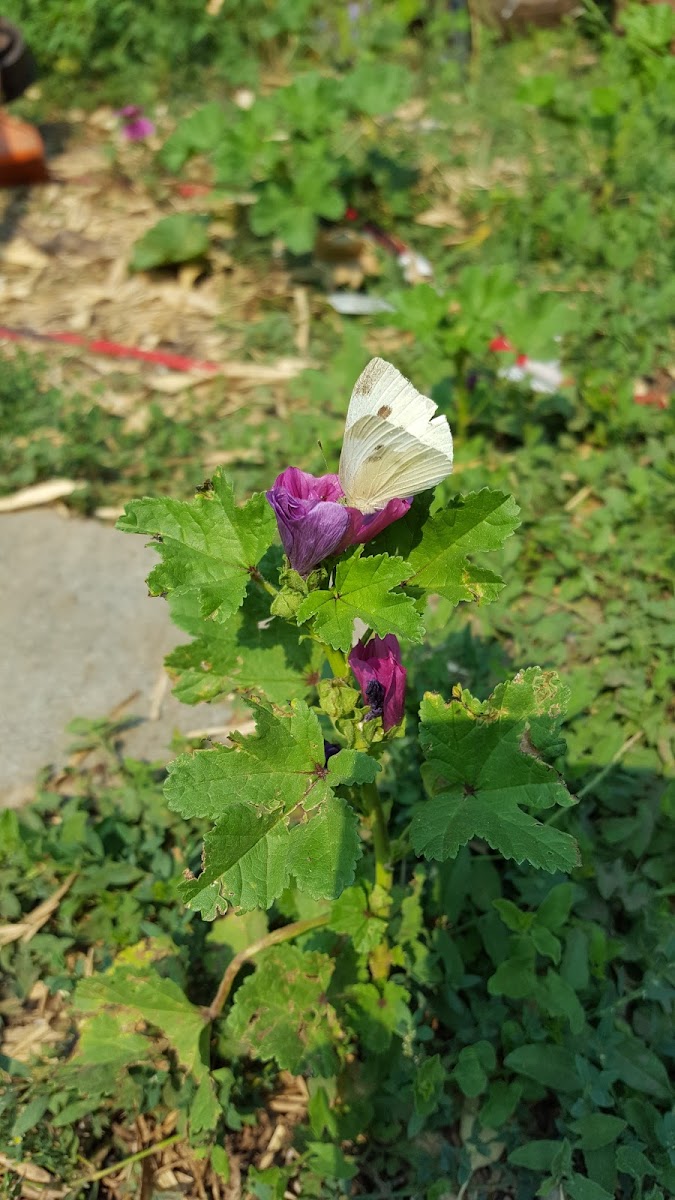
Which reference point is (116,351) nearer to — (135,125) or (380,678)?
(135,125)

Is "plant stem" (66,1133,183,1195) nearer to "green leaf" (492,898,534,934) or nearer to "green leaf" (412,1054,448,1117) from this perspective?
"green leaf" (412,1054,448,1117)

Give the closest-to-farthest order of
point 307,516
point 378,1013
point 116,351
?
point 307,516 → point 378,1013 → point 116,351

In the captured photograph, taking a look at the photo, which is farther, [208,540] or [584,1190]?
[584,1190]

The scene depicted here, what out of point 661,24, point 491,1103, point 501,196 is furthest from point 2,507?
point 661,24

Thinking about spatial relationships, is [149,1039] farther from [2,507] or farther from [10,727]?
[2,507]

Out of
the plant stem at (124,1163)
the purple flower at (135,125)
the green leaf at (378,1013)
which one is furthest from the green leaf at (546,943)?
the purple flower at (135,125)

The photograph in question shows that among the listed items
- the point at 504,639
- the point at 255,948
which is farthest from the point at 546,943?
the point at 504,639

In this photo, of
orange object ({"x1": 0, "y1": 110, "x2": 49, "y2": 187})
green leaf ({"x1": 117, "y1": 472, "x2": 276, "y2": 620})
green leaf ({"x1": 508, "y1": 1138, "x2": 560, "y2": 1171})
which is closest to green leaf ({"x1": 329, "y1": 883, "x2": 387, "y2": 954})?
green leaf ({"x1": 508, "y1": 1138, "x2": 560, "y2": 1171})

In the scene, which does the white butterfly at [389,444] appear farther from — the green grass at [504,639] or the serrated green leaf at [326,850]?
the green grass at [504,639]
